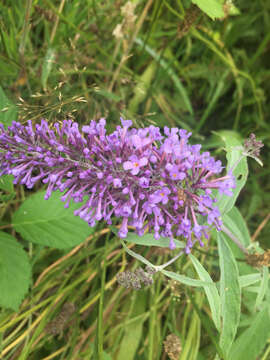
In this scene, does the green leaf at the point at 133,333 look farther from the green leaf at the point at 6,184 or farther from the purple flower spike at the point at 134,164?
the purple flower spike at the point at 134,164

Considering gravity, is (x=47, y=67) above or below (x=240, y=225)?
above

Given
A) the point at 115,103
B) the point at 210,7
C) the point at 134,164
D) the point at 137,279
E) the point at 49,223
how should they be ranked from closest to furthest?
the point at 134,164 → the point at 137,279 → the point at 210,7 → the point at 49,223 → the point at 115,103

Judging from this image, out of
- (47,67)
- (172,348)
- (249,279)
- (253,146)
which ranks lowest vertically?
(172,348)

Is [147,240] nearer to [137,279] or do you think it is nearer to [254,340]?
[137,279]

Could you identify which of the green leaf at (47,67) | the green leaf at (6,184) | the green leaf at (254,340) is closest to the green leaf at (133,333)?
the green leaf at (254,340)

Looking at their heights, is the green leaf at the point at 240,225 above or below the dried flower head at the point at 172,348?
above

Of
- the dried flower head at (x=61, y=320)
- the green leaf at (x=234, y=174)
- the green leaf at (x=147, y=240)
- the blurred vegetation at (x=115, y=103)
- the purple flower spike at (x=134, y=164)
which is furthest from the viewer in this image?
the blurred vegetation at (x=115, y=103)

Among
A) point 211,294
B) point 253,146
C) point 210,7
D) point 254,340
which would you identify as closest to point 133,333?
point 254,340
